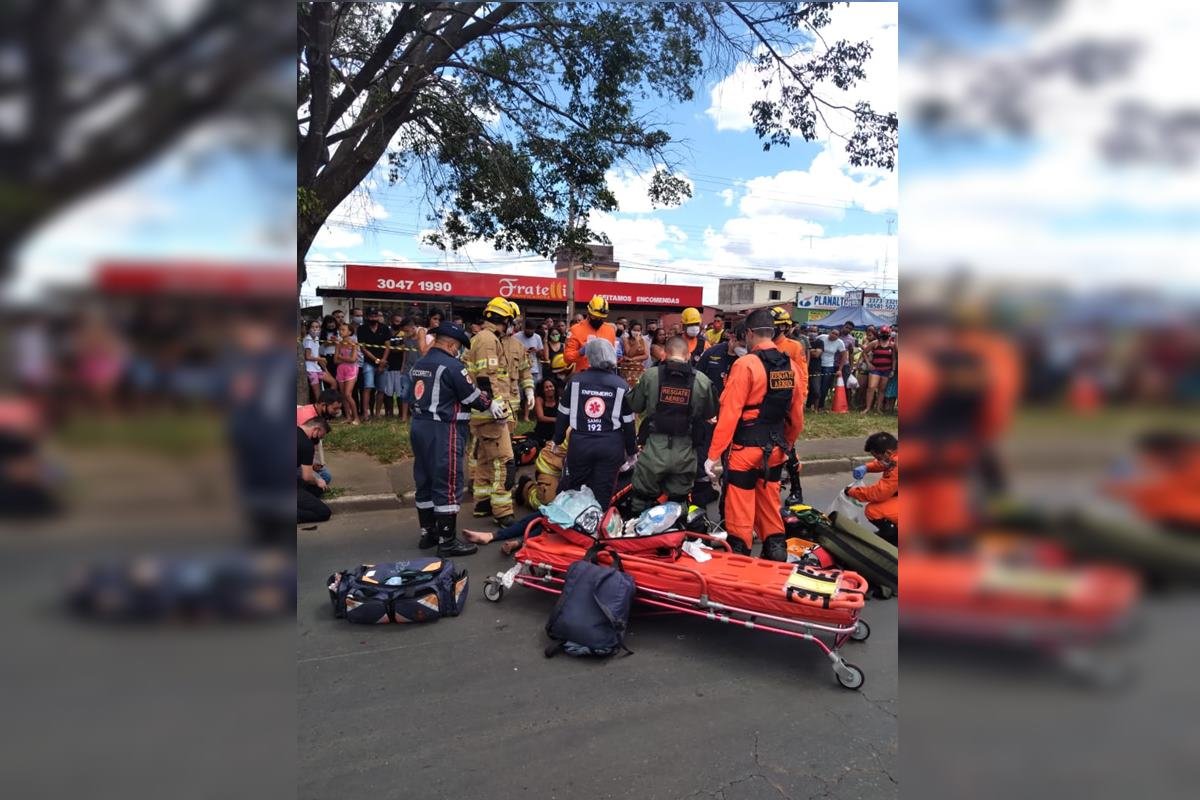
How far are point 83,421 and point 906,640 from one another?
0.99 meters

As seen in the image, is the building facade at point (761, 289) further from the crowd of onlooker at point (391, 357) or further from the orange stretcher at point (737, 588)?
the orange stretcher at point (737, 588)

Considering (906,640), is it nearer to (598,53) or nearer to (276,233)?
(276,233)

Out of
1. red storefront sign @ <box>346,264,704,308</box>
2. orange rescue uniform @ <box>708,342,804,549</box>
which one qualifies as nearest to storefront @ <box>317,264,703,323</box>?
red storefront sign @ <box>346,264,704,308</box>

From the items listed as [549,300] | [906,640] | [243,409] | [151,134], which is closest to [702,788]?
[906,640]

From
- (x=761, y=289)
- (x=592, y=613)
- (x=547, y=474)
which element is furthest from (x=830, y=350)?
(x=761, y=289)

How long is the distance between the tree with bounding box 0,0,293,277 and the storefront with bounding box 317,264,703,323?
18920 mm

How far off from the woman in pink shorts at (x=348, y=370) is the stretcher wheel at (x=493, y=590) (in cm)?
590

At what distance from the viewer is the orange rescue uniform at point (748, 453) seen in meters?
4.25

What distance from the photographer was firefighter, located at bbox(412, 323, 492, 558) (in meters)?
4.51

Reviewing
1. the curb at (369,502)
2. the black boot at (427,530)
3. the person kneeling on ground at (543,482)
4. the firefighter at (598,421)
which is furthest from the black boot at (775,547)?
the curb at (369,502)

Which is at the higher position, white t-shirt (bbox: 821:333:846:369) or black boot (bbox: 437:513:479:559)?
white t-shirt (bbox: 821:333:846:369)

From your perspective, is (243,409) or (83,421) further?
(243,409)

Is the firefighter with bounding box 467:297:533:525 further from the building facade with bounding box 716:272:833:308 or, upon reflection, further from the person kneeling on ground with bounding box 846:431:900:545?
the building facade with bounding box 716:272:833:308

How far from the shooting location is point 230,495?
2.33ft
